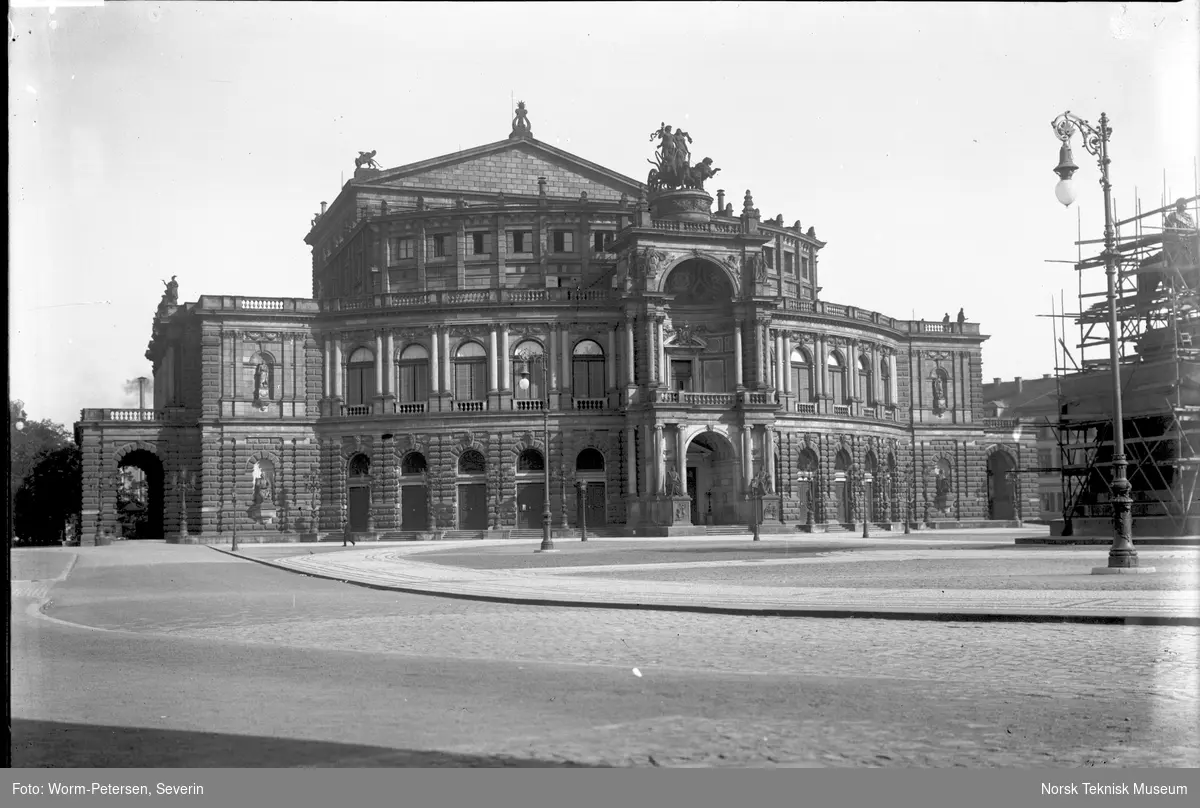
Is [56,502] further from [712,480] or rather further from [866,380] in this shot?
[866,380]

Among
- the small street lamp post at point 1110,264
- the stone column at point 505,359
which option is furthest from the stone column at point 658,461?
the small street lamp post at point 1110,264

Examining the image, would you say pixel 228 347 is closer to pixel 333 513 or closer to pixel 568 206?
pixel 333 513

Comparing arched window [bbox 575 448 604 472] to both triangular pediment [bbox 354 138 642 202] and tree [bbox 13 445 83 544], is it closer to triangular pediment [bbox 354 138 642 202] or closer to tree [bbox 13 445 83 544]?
triangular pediment [bbox 354 138 642 202]

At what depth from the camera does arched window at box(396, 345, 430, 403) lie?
7656cm

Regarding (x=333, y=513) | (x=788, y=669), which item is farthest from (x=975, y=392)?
(x=788, y=669)

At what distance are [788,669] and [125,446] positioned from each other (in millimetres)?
69452

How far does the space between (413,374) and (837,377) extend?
2788 cm

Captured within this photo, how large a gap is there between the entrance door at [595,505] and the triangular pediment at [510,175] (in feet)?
70.4

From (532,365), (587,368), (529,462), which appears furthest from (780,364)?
(529,462)

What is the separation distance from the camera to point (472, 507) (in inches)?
2945

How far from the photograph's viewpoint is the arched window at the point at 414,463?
7569 centimetres

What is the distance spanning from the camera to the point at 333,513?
7538 centimetres

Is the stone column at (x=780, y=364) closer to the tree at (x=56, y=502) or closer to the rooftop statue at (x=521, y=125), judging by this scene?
the rooftop statue at (x=521, y=125)

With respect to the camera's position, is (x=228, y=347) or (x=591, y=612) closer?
(x=591, y=612)
